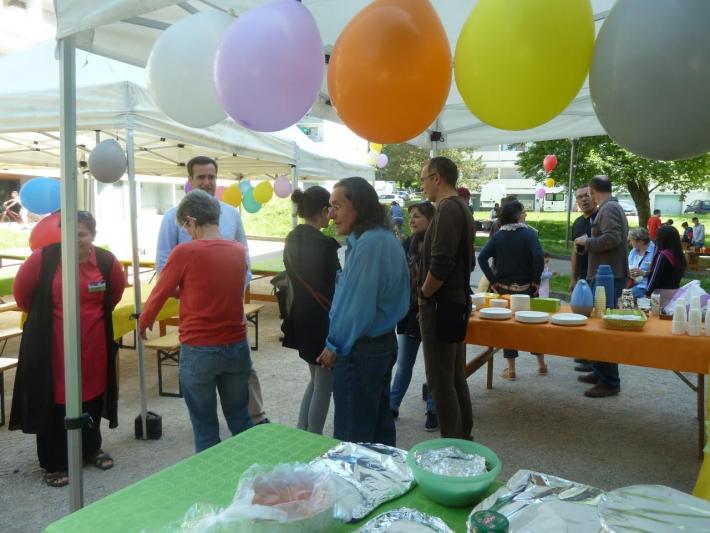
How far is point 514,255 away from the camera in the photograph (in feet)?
12.8

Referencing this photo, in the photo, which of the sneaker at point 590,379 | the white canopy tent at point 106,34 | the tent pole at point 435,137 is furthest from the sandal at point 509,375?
the white canopy tent at point 106,34

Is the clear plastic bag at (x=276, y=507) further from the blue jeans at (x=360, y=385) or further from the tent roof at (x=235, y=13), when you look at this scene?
the tent roof at (x=235, y=13)

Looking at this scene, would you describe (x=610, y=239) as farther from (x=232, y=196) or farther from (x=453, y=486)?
(x=232, y=196)

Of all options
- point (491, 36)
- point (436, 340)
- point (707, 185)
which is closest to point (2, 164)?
point (436, 340)

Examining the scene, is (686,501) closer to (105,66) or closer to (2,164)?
(105,66)

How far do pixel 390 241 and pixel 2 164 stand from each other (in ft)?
20.3

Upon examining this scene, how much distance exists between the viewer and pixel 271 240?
18797mm

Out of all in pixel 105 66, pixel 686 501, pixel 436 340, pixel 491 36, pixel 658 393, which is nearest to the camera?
pixel 686 501

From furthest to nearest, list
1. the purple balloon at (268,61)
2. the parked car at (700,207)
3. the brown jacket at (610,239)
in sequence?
the parked car at (700,207) < the brown jacket at (610,239) < the purple balloon at (268,61)

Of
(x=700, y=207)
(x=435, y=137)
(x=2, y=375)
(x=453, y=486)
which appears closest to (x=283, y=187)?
(x=435, y=137)

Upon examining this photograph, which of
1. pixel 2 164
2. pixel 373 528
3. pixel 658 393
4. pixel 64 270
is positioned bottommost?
pixel 658 393

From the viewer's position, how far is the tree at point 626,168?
1473 cm

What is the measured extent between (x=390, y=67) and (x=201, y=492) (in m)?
1.19

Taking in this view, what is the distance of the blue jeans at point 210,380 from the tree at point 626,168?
14522 mm
